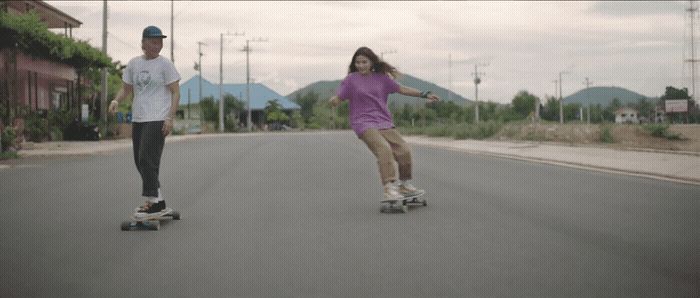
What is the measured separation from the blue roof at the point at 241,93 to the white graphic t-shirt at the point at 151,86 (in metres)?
99.8

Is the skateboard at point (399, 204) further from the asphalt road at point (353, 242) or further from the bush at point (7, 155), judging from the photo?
the bush at point (7, 155)

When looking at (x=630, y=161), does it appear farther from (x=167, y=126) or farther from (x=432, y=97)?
(x=167, y=126)

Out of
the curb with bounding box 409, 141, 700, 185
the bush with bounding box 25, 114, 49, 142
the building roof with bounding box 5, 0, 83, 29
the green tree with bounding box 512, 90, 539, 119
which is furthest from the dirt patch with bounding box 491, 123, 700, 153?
the green tree with bounding box 512, 90, 539, 119

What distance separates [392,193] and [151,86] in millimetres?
2631

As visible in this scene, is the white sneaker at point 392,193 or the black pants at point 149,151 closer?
the black pants at point 149,151

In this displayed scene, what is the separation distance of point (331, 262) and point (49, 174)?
397 inches

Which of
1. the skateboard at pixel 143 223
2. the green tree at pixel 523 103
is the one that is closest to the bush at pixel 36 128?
the skateboard at pixel 143 223

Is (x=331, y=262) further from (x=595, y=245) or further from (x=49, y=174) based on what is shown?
(x=49, y=174)

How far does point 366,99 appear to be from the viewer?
9016 millimetres

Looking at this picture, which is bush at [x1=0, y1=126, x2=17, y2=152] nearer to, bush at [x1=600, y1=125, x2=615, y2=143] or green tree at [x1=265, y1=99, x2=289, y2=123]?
bush at [x1=600, y1=125, x2=615, y2=143]

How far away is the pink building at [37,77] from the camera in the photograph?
93.4 ft

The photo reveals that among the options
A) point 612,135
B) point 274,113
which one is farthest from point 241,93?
point 612,135

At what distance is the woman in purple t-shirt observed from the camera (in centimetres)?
889

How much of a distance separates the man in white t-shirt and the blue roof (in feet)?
327
